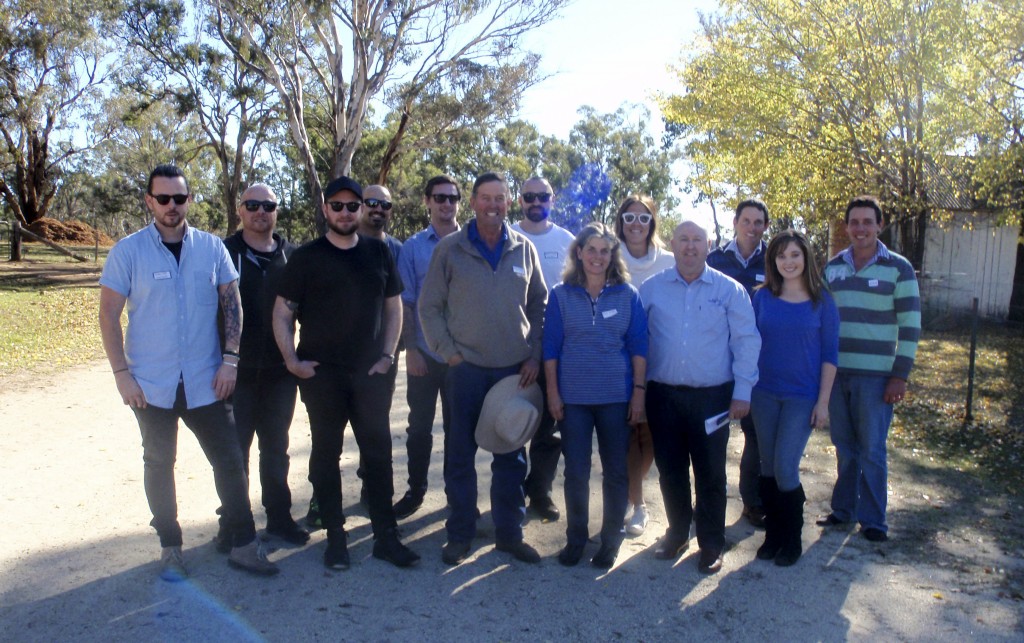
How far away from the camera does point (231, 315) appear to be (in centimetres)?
441

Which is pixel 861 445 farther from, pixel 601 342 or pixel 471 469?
pixel 471 469

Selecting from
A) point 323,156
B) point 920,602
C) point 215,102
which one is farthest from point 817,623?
point 323,156

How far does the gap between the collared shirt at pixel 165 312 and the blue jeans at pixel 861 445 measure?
371cm

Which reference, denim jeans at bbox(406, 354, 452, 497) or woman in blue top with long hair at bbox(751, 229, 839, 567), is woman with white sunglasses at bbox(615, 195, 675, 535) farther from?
denim jeans at bbox(406, 354, 452, 497)

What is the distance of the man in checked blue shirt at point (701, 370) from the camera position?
4531 mm

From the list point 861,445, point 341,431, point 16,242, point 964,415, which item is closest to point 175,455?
point 341,431

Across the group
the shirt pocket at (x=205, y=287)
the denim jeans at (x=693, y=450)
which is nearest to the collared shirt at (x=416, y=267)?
the shirt pocket at (x=205, y=287)

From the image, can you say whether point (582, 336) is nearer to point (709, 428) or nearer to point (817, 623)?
point (709, 428)

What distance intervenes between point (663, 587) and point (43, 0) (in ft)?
84.3

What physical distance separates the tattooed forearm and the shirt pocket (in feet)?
0.18

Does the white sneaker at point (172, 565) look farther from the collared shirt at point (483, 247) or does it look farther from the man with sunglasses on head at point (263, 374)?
the collared shirt at point (483, 247)

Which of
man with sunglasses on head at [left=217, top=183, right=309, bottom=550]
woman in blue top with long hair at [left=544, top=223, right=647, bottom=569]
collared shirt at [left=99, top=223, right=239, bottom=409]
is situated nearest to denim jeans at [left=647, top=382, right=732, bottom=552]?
woman in blue top with long hair at [left=544, top=223, right=647, bottom=569]

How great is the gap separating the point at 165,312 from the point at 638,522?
2916 millimetres

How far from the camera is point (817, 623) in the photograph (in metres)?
3.93
